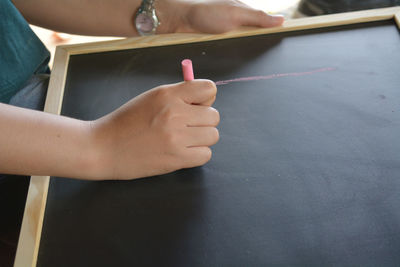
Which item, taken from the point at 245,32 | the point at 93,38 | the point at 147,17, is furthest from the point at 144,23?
the point at 93,38

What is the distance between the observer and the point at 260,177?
0.53 metres

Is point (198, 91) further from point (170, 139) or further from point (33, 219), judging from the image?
point (33, 219)

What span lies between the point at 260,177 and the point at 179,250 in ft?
0.52

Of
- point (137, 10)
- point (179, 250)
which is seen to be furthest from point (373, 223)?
point (137, 10)

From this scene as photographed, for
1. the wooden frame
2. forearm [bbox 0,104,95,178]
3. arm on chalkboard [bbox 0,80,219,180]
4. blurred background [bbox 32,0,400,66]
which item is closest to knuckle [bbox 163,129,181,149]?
arm on chalkboard [bbox 0,80,219,180]

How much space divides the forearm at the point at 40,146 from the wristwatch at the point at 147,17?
338 millimetres

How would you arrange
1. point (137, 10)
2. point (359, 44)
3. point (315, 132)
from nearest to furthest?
point (315, 132), point (359, 44), point (137, 10)

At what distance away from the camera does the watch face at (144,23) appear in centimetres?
79

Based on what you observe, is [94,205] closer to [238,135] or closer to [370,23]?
[238,135]

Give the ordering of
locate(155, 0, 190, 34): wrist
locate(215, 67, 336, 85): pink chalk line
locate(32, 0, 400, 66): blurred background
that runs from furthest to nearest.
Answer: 1. locate(32, 0, 400, 66): blurred background
2. locate(155, 0, 190, 34): wrist
3. locate(215, 67, 336, 85): pink chalk line

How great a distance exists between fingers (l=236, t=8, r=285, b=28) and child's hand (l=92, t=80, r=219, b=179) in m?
0.25

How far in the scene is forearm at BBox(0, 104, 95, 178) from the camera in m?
0.53

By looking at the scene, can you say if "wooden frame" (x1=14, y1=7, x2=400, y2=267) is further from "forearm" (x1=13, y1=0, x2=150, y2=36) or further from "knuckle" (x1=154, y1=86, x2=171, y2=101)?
"knuckle" (x1=154, y1=86, x2=171, y2=101)

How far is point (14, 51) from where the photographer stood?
0.77 m
